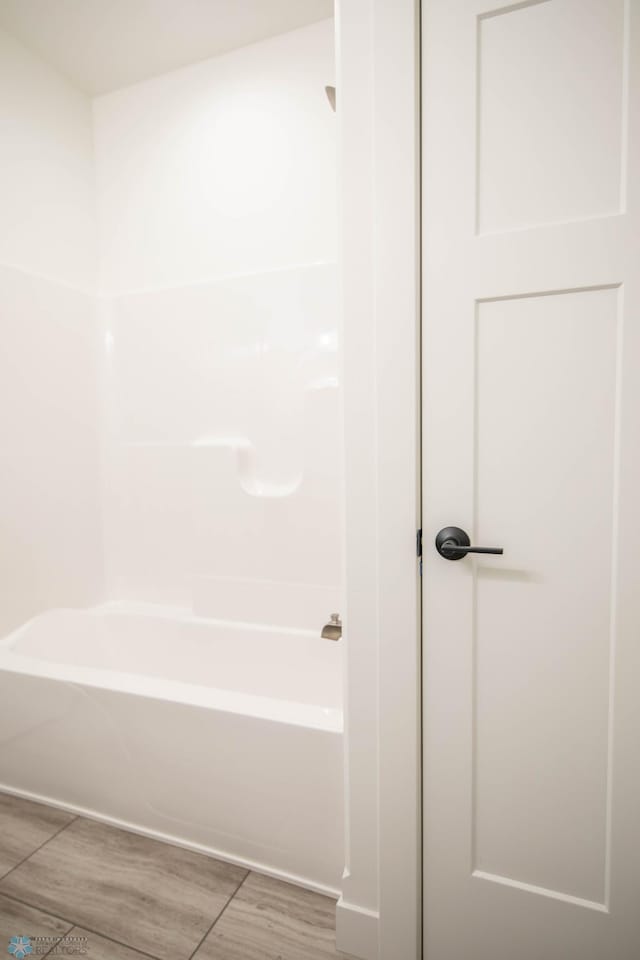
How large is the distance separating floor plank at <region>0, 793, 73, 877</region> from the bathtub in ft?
0.12

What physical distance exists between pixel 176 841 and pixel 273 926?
445 millimetres

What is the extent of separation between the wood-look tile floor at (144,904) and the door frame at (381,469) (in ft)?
0.64

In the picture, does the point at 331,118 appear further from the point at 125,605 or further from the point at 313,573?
the point at 125,605

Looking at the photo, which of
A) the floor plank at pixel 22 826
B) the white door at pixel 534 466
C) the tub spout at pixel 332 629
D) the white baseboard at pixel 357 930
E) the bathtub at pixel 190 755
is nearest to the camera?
the white door at pixel 534 466

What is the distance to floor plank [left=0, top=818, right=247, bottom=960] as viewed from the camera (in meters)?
1.31

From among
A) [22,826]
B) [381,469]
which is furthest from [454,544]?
[22,826]

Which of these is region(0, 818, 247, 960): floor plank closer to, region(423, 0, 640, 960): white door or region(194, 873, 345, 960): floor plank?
region(194, 873, 345, 960): floor plank

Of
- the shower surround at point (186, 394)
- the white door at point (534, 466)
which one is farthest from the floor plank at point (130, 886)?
the white door at point (534, 466)

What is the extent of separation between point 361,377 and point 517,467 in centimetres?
40

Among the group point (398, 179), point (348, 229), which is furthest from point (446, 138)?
point (348, 229)

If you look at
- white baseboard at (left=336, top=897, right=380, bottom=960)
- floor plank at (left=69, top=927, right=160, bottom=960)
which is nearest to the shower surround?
floor plank at (left=69, top=927, right=160, bottom=960)

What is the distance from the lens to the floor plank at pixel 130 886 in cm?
131

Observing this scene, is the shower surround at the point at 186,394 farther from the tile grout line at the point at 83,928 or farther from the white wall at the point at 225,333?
the tile grout line at the point at 83,928

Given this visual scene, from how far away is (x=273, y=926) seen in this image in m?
1.32
